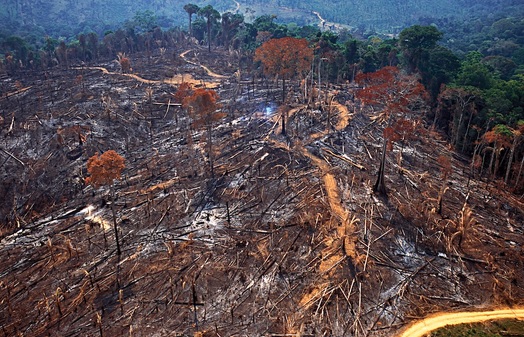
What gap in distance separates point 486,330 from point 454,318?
1.51 meters

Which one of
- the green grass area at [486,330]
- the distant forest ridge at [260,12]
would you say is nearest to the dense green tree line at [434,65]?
the green grass area at [486,330]

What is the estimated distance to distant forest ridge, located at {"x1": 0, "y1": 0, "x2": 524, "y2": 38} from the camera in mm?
121062

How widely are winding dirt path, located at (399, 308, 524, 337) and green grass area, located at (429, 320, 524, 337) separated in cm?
30

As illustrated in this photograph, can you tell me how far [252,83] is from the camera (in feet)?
185

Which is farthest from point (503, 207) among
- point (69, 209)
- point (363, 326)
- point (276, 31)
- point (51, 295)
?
point (276, 31)

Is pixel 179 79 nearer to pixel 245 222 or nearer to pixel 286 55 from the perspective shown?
pixel 286 55

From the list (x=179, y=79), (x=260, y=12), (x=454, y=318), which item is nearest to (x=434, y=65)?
(x=179, y=79)

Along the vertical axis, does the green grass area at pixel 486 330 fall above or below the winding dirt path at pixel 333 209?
below

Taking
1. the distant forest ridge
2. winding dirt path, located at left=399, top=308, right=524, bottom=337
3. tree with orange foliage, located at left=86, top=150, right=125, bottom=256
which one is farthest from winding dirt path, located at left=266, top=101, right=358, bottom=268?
the distant forest ridge

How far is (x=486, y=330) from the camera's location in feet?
62.8

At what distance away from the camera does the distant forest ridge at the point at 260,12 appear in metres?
121

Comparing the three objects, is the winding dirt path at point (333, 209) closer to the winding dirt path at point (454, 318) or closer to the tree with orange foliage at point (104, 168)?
the winding dirt path at point (454, 318)

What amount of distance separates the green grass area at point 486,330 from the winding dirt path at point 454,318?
0.30 m

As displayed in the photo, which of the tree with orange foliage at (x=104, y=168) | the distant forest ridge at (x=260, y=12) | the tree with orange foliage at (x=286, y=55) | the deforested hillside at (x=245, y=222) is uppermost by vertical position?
the distant forest ridge at (x=260, y=12)
